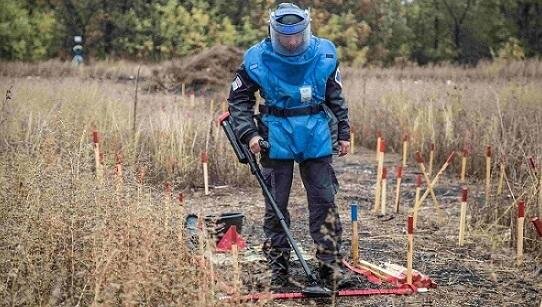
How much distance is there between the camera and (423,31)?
37094 mm

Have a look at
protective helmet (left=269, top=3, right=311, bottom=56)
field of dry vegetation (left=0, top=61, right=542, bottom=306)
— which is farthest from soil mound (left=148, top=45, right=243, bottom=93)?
protective helmet (left=269, top=3, right=311, bottom=56)

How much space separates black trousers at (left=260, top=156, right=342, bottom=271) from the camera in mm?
4691

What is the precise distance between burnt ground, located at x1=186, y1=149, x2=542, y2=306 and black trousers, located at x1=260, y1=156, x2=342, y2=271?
189 mm

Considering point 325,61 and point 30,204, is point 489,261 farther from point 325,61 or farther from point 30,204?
point 30,204

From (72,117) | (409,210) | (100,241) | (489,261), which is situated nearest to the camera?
(100,241)

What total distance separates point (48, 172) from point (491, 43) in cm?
3284

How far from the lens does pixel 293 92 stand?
4570 mm

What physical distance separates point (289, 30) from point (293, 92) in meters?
0.36

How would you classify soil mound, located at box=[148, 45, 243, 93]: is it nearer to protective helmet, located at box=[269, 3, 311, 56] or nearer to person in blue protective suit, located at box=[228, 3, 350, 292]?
person in blue protective suit, located at box=[228, 3, 350, 292]

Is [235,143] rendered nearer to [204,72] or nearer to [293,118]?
[293,118]

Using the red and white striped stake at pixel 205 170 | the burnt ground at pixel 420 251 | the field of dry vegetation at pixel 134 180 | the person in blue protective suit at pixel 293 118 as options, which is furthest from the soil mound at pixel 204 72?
the person in blue protective suit at pixel 293 118

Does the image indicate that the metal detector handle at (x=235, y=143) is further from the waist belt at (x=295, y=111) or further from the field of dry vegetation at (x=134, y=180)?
the field of dry vegetation at (x=134, y=180)

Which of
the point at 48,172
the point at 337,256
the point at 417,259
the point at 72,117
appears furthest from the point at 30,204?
the point at 72,117

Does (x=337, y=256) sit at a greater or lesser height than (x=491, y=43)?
greater
